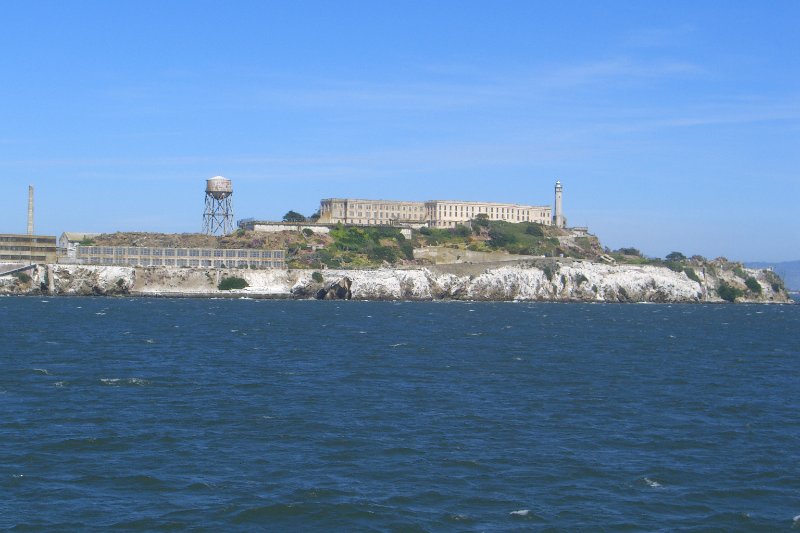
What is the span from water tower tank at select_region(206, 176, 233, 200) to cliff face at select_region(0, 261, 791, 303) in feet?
135

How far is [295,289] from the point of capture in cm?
14738

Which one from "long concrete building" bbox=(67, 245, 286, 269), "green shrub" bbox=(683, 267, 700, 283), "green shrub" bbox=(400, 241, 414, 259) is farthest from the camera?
"green shrub" bbox=(400, 241, 414, 259)

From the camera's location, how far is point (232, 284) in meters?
147

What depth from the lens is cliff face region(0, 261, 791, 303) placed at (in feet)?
466

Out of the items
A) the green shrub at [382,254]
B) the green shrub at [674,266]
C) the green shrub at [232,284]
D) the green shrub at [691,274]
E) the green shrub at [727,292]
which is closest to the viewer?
the green shrub at [232,284]

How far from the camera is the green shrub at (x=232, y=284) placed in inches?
5773

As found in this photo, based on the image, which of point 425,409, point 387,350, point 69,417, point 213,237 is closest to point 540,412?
point 425,409

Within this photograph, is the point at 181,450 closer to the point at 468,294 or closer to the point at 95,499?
the point at 95,499

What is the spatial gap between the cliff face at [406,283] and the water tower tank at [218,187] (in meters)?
41.2

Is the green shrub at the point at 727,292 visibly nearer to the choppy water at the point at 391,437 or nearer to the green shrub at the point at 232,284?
the green shrub at the point at 232,284

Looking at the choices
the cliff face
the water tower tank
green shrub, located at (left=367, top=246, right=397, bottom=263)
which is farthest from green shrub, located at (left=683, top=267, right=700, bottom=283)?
the water tower tank

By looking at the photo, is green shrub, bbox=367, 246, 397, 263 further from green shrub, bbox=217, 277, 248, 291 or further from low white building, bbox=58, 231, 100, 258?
low white building, bbox=58, 231, 100, 258

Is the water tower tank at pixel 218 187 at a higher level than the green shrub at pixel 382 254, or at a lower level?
higher

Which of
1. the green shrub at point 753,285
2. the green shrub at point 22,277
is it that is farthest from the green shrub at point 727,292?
the green shrub at point 22,277
